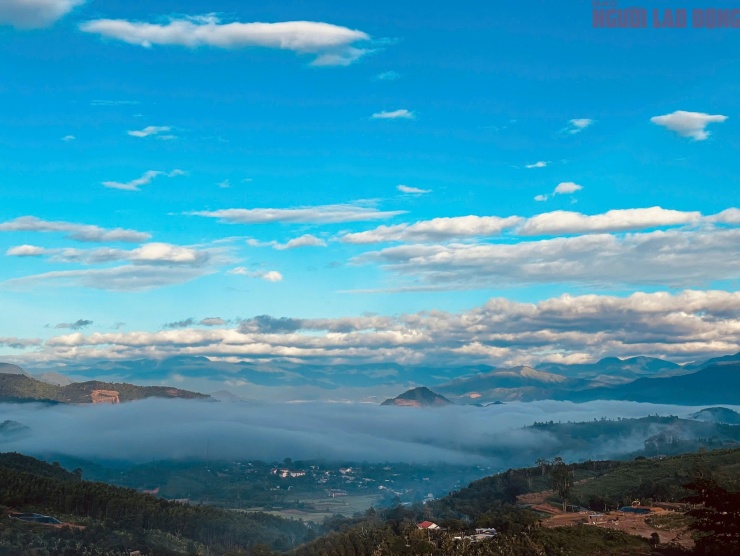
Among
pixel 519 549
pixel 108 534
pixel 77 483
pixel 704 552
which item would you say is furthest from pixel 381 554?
pixel 77 483

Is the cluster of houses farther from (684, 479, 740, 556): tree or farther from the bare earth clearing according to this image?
(684, 479, 740, 556): tree

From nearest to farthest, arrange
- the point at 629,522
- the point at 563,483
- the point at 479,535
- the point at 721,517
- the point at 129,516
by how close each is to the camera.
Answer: the point at 721,517 < the point at 479,535 < the point at 629,522 < the point at 563,483 < the point at 129,516

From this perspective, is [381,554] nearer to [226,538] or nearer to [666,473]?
[226,538]

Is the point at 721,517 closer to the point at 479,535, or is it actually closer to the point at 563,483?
the point at 479,535

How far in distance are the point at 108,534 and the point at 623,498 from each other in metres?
100.0

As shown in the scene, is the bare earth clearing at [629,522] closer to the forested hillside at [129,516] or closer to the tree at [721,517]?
the tree at [721,517]

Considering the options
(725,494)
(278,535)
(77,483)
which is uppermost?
(725,494)

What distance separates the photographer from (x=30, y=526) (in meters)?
149

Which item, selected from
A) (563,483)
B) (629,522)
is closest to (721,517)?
(629,522)

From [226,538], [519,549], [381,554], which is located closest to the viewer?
[519,549]

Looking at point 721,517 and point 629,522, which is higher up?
point 721,517

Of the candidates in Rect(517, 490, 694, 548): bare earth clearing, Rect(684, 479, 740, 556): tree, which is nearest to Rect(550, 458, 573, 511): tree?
Rect(517, 490, 694, 548): bare earth clearing

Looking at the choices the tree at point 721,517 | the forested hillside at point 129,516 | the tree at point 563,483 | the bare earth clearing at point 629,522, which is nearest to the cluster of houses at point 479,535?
the bare earth clearing at point 629,522

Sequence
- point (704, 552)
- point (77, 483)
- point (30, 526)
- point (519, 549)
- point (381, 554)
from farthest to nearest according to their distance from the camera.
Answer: point (77, 483) < point (30, 526) < point (381, 554) < point (519, 549) < point (704, 552)
